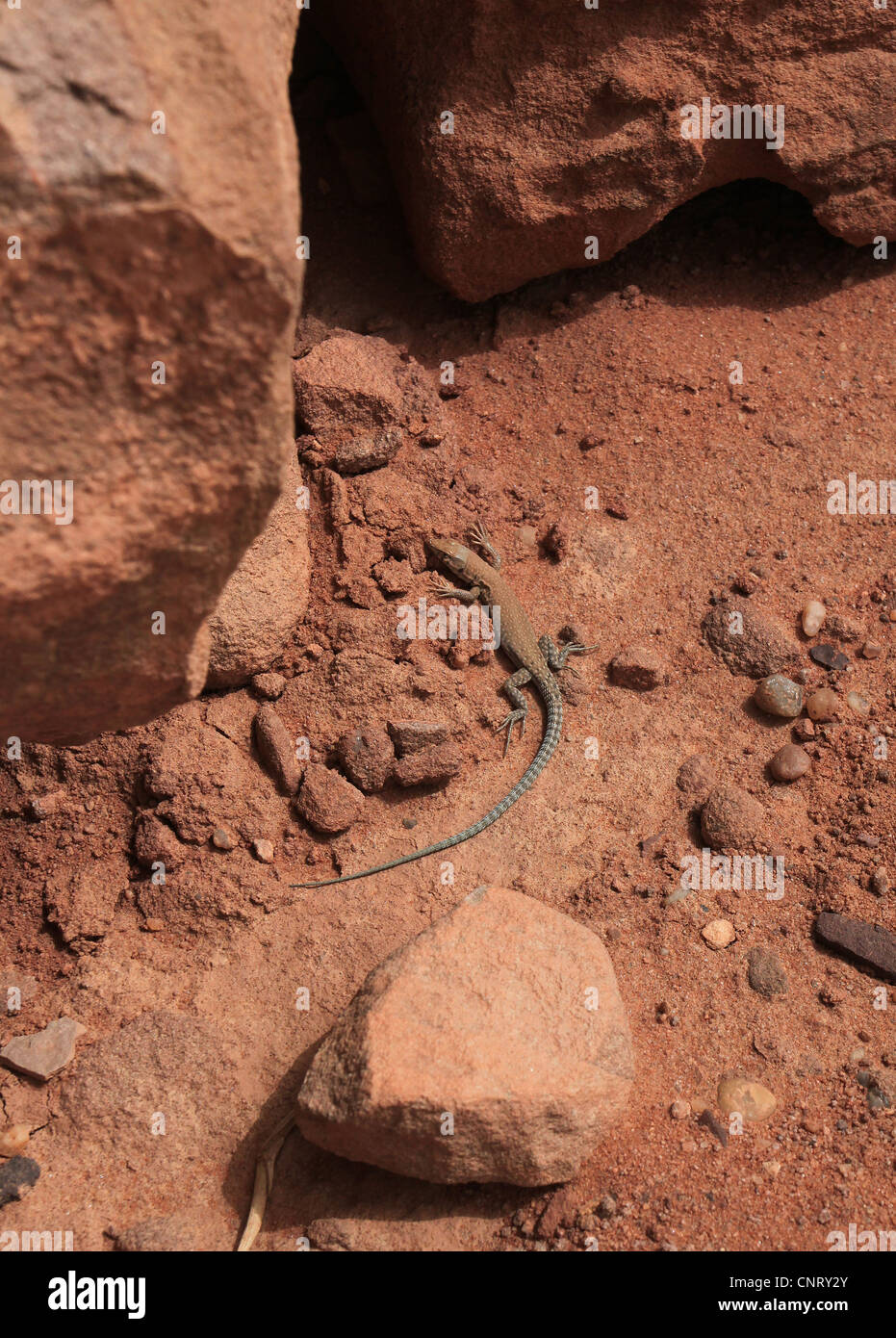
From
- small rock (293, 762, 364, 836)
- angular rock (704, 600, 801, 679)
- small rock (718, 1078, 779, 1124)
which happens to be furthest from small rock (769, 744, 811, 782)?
small rock (293, 762, 364, 836)

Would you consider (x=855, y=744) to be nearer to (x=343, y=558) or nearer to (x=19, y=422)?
(x=343, y=558)

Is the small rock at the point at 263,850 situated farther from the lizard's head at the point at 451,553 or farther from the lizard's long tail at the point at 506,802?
the lizard's head at the point at 451,553

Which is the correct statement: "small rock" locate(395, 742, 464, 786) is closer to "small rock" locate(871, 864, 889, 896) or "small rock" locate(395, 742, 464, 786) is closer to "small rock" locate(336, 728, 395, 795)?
"small rock" locate(336, 728, 395, 795)

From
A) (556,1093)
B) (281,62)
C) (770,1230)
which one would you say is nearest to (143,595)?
(281,62)

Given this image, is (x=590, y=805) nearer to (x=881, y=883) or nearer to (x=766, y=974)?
(x=766, y=974)

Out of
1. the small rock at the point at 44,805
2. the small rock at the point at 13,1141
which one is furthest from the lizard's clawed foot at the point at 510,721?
the small rock at the point at 13,1141

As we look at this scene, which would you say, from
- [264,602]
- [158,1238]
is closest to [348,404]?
[264,602]
